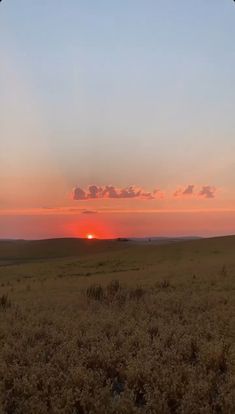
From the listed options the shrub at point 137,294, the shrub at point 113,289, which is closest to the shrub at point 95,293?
the shrub at point 113,289

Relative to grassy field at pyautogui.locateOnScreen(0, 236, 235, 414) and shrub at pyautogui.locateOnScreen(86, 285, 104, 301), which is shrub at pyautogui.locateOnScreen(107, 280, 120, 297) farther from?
grassy field at pyautogui.locateOnScreen(0, 236, 235, 414)

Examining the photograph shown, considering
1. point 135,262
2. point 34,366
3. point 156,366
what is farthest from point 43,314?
point 135,262

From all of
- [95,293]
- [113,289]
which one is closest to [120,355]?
[95,293]

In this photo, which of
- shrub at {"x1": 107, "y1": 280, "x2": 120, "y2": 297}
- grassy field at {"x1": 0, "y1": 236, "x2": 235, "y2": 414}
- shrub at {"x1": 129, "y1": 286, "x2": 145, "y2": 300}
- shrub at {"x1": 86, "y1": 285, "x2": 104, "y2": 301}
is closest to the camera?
grassy field at {"x1": 0, "y1": 236, "x2": 235, "y2": 414}

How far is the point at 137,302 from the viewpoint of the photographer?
38.9ft

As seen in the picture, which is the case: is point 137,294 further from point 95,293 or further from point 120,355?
point 120,355

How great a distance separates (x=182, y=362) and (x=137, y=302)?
5.36m

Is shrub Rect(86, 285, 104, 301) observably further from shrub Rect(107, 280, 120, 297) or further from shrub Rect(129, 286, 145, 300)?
shrub Rect(129, 286, 145, 300)

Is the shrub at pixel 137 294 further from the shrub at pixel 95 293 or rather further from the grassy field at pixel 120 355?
the shrub at pixel 95 293

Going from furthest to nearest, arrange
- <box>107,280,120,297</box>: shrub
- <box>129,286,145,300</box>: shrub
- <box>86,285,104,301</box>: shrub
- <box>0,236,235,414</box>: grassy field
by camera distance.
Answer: <box>107,280,120,297</box>: shrub → <box>86,285,104,301</box>: shrub → <box>129,286,145,300</box>: shrub → <box>0,236,235,414</box>: grassy field

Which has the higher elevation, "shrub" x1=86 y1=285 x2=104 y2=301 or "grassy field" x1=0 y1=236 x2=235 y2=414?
"shrub" x1=86 y1=285 x2=104 y2=301

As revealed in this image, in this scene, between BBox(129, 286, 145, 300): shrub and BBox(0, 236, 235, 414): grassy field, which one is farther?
BBox(129, 286, 145, 300): shrub

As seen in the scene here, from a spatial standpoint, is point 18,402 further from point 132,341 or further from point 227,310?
point 227,310

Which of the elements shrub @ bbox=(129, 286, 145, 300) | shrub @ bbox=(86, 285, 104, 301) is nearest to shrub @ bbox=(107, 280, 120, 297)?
shrub @ bbox=(86, 285, 104, 301)
